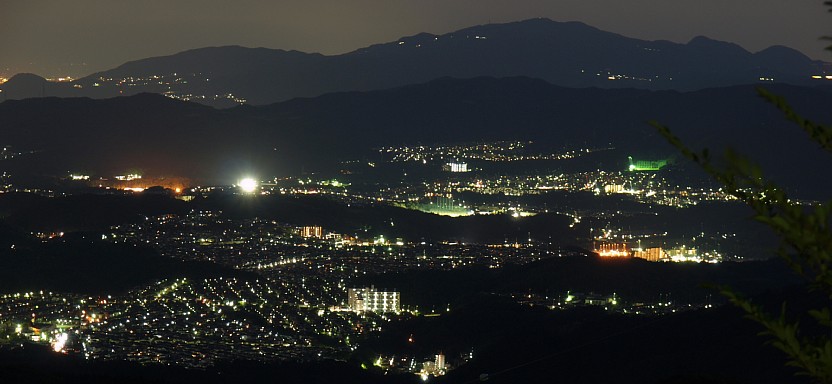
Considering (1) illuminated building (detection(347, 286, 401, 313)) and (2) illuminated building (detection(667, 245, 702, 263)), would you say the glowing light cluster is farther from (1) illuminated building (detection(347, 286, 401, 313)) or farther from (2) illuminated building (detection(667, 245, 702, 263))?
(2) illuminated building (detection(667, 245, 702, 263))

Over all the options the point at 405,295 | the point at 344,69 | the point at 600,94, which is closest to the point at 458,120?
the point at 600,94

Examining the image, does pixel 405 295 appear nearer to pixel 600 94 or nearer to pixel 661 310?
pixel 661 310

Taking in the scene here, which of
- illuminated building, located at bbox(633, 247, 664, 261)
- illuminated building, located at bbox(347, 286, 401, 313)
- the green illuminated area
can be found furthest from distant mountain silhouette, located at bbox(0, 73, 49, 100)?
illuminated building, located at bbox(347, 286, 401, 313)

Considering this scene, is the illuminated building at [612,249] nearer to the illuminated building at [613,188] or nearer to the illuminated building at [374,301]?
the illuminated building at [374,301]

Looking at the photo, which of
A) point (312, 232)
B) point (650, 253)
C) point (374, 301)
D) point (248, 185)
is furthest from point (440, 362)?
point (248, 185)

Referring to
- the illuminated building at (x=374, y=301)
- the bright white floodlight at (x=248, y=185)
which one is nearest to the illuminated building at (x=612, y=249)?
→ the illuminated building at (x=374, y=301)

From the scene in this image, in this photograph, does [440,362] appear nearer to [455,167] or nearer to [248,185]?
[248,185]
